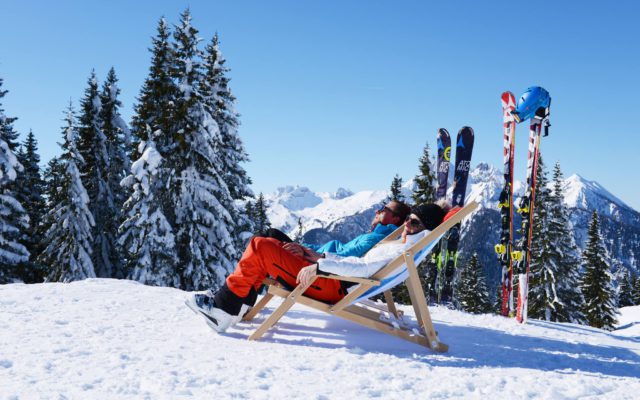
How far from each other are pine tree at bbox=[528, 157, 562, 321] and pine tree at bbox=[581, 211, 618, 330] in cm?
623

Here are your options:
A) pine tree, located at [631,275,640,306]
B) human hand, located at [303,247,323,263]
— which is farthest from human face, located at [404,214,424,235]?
pine tree, located at [631,275,640,306]

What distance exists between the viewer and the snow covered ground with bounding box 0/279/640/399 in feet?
10.7

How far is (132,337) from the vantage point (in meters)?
4.52

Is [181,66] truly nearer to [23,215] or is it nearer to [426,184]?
[23,215]

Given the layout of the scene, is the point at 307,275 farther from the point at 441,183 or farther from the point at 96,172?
the point at 96,172

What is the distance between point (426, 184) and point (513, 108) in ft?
47.3

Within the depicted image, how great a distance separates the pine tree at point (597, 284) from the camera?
94.1ft

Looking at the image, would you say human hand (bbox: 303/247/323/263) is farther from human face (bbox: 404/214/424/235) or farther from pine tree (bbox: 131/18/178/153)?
pine tree (bbox: 131/18/178/153)

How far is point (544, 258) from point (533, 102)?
20.1 m

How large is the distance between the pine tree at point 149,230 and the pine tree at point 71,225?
3.36 m

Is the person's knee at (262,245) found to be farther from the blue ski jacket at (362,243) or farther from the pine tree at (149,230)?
the pine tree at (149,230)

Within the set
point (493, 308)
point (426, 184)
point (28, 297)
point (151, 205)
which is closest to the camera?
point (28, 297)

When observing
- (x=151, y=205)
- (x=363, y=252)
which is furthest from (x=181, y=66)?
(x=363, y=252)

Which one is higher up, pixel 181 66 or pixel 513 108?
pixel 181 66
